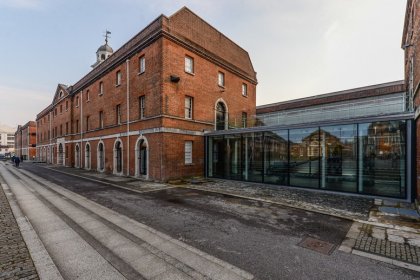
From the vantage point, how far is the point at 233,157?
50.8 feet

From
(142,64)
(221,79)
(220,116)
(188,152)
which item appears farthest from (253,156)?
(142,64)

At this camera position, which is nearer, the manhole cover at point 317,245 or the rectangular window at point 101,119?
→ the manhole cover at point 317,245

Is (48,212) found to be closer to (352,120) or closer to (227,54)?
(352,120)

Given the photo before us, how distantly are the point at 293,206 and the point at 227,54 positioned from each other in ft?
57.4

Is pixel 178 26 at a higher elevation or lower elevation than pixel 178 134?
higher

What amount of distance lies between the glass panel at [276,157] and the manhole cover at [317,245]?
755cm

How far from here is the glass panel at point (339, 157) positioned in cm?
1037

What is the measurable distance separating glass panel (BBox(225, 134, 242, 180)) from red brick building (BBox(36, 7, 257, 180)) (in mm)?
2561

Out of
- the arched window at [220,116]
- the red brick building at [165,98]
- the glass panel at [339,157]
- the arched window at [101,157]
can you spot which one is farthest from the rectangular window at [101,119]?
the glass panel at [339,157]

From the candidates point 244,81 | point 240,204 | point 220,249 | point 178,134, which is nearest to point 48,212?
point 220,249

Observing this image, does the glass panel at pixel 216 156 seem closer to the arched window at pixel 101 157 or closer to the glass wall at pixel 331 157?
the glass wall at pixel 331 157

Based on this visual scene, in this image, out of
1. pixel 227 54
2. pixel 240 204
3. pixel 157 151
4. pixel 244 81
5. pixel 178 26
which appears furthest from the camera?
pixel 244 81

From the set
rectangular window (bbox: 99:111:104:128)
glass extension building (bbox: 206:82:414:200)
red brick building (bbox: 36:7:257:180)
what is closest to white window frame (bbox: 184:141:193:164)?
red brick building (bbox: 36:7:257:180)

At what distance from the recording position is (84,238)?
5.27 m
